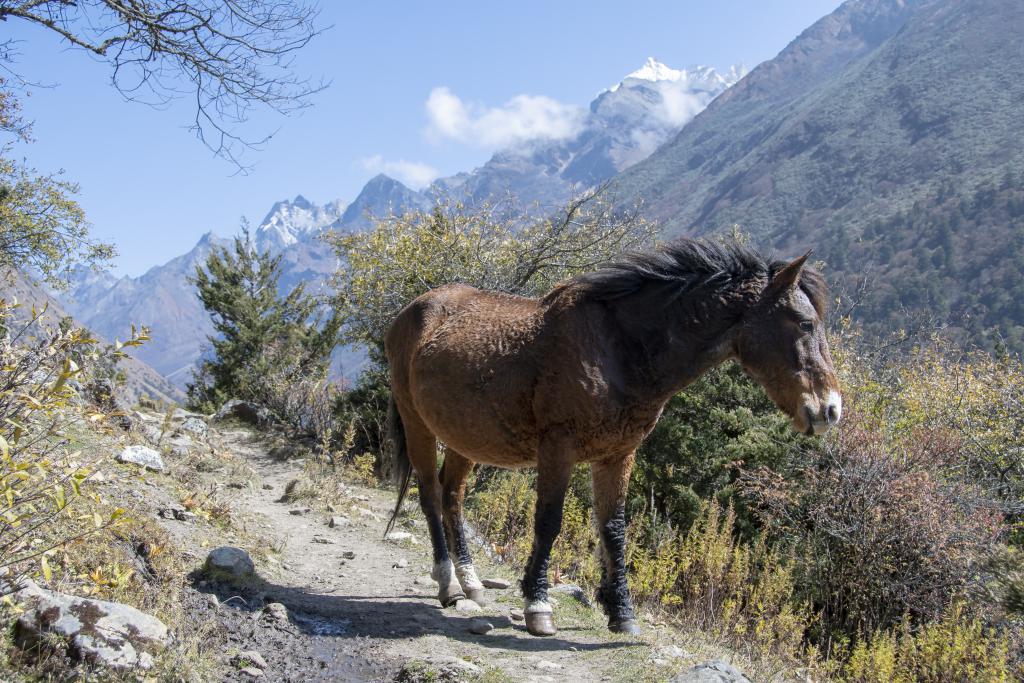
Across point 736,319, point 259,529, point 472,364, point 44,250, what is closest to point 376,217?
point 44,250

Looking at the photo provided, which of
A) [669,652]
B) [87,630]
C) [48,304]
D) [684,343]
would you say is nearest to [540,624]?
[669,652]

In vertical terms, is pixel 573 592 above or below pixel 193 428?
below

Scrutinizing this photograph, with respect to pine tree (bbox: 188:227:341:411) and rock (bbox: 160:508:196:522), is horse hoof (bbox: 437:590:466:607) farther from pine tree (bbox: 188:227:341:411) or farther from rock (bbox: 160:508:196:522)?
pine tree (bbox: 188:227:341:411)

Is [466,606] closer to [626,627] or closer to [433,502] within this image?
[433,502]

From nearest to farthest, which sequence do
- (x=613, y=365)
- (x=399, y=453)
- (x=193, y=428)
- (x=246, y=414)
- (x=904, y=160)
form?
(x=613, y=365) < (x=399, y=453) < (x=193, y=428) < (x=246, y=414) < (x=904, y=160)

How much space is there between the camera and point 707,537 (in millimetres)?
6613

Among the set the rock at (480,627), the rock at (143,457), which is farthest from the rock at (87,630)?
the rock at (143,457)

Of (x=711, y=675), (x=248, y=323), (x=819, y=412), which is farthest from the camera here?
(x=248, y=323)

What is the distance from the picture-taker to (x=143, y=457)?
7688mm

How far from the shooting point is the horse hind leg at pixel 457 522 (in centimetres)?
611

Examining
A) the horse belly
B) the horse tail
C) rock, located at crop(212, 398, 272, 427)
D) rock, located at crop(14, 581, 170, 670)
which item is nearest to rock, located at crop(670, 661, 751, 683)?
the horse belly

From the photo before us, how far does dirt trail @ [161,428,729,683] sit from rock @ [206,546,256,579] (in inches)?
5.7

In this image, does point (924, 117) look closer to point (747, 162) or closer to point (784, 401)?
point (747, 162)

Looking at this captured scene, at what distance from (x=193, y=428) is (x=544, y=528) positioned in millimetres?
8223
